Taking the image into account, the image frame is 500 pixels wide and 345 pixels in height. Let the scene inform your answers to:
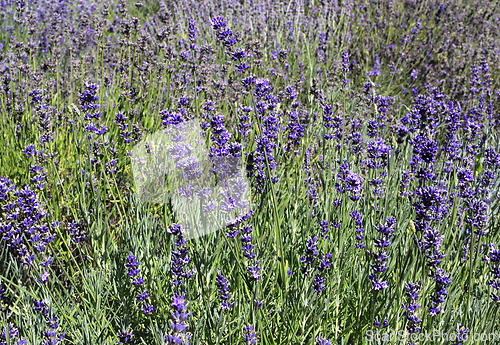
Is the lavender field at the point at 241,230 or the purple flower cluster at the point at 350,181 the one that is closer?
the lavender field at the point at 241,230

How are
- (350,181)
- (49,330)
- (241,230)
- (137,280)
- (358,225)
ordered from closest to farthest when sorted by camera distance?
(49,330)
(137,280)
(350,181)
(241,230)
(358,225)

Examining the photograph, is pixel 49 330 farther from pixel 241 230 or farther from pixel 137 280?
pixel 241 230

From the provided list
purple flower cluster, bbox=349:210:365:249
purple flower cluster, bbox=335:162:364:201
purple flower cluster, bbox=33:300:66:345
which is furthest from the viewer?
purple flower cluster, bbox=349:210:365:249

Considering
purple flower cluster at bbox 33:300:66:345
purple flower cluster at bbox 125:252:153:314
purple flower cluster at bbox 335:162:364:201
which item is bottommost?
purple flower cluster at bbox 33:300:66:345

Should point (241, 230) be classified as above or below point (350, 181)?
below

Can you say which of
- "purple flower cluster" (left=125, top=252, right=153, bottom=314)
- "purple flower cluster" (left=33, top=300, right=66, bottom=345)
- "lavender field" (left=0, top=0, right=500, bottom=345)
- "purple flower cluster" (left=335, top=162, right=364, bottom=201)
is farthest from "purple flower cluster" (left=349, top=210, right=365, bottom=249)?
"purple flower cluster" (left=33, top=300, right=66, bottom=345)

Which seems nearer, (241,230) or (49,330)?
(49,330)

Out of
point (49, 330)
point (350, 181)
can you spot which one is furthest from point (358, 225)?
point (49, 330)

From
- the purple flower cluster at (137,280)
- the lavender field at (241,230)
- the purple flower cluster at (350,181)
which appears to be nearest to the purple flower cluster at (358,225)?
the lavender field at (241,230)

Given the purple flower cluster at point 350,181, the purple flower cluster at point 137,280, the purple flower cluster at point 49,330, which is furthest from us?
the purple flower cluster at point 350,181

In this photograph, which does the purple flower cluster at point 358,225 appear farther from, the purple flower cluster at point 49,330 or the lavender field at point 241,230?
the purple flower cluster at point 49,330

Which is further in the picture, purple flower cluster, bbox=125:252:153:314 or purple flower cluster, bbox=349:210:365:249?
purple flower cluster, bbox=349:210:365:249

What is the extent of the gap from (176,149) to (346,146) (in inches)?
59.1

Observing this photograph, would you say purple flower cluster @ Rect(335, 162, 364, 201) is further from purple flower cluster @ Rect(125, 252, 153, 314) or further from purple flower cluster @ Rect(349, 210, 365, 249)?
purple flower cluster @ Rect(125, 252, 153, 314)
